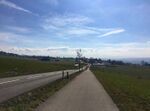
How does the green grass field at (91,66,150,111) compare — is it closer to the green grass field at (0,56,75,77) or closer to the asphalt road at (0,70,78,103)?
the asphalt road at (0,70,78,103)

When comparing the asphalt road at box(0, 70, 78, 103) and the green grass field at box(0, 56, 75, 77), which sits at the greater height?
the green grass field at box(0, 56, 75, 77)

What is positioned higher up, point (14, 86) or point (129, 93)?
point (14, 86)

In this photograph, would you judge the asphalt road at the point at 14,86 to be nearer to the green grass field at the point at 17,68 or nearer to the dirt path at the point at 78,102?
the dirt path at the point at 78,102

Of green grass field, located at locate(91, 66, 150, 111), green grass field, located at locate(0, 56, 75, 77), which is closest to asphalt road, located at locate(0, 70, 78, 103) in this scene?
green grass field, located at locate(91, 66, 150, 111)

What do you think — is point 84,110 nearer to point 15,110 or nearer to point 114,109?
point 114,109

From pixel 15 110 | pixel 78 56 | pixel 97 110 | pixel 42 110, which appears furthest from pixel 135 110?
pixel 78 56

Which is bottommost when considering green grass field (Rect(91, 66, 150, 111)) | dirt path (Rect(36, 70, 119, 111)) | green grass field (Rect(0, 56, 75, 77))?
green grass field (Rect(91, 66, 150, 111))

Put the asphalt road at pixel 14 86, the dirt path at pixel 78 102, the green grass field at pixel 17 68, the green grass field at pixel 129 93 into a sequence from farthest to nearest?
the green grass field at pixel 17 68, the asphalt road at pixel 14 86, the green grass field at pixel 129 93, the dirt path at pixel 78 102

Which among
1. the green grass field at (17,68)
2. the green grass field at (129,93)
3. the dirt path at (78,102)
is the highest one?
→ the green grass field at (17,68)

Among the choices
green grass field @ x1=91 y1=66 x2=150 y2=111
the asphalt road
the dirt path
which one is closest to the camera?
the dirt path

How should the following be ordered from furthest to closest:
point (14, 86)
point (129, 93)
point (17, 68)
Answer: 1. point (17, 68)
2. point (14, 86)
3. point (129, 93)

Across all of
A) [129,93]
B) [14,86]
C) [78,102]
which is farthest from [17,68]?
[78,102]

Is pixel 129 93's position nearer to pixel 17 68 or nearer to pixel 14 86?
pixel 14 86

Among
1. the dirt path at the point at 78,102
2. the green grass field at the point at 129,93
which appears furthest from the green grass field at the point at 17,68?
the dirt path at the point at 78,102
